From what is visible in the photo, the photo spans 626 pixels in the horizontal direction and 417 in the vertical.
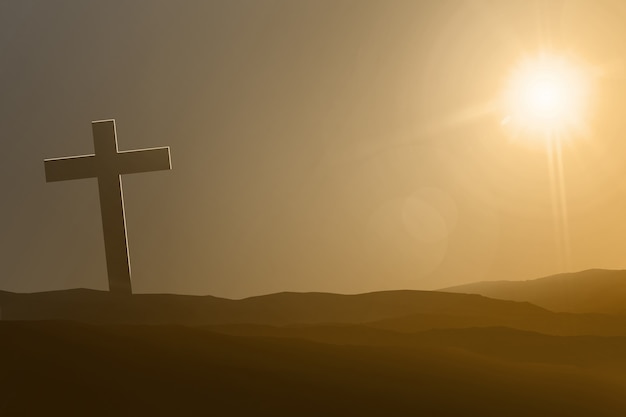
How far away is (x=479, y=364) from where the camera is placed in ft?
26.5

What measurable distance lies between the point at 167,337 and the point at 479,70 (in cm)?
1389

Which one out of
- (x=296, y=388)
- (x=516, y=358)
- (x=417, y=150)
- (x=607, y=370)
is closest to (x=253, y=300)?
(x=417, y=150)

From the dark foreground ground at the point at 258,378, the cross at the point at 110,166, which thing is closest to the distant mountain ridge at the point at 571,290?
the dark foreground ground at the point at 258,378

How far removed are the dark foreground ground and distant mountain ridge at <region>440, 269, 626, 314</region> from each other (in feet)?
19.9

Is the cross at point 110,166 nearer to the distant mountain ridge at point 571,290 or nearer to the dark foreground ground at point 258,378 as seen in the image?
the dark foreground ground at point 258,378

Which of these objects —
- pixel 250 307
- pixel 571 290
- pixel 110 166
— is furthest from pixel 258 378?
pixel 571 290

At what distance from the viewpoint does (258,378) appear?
6.93 metres

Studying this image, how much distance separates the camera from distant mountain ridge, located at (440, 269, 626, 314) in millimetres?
14617

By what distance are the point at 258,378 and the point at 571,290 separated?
11018mm

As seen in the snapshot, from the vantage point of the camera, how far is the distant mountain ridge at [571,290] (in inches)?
575

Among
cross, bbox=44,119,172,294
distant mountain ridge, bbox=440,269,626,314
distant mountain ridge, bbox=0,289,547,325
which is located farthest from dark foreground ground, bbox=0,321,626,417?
distant mountain ridge, bbox=440,269,626,314

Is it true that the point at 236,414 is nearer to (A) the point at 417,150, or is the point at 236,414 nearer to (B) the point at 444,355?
(B) the point at 444,355

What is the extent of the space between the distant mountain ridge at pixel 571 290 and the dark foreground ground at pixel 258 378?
19.9 feet

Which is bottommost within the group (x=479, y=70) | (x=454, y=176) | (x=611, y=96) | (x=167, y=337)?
(x=167, y=337)
